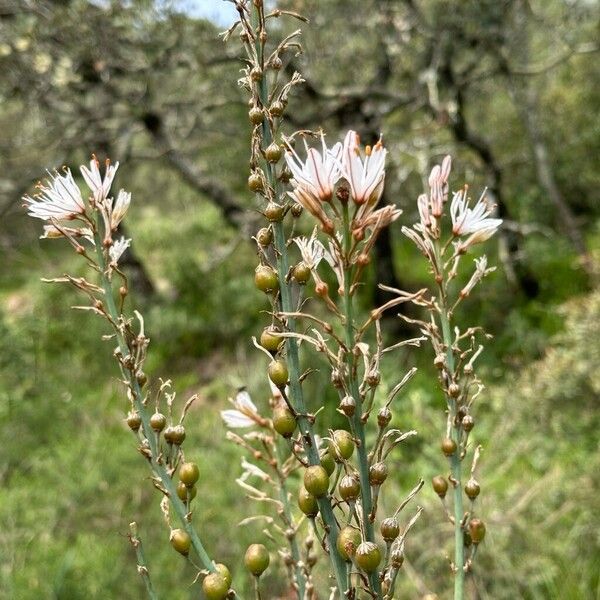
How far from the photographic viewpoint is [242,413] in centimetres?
89

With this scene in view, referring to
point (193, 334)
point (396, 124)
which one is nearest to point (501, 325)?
point (396, 124)

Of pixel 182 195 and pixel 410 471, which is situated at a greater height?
pixel 182 195

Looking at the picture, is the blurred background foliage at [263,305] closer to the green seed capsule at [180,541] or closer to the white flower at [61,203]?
the green seed capsule at [180,541]

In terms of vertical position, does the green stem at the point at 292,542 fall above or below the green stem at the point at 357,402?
below

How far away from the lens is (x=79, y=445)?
11.2ft

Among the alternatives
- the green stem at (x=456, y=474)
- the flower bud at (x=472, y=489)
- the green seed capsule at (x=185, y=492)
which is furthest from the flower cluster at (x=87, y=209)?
the flower bud at (x=472, y=489)

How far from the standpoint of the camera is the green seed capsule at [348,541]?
0.63 metres

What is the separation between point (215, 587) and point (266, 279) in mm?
309

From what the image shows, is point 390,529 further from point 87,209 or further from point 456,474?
point 87,209

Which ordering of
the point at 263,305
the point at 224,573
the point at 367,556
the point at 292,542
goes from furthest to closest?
the point at 263,305, the point at 292,542, the point at 224,573, the point at 367,556

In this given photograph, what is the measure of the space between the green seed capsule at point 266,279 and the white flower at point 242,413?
0.78ft

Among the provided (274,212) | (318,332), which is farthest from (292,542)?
(274,212)

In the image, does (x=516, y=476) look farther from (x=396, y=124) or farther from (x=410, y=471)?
(x=396, y=124)

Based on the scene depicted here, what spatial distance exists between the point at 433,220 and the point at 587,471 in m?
2.99
